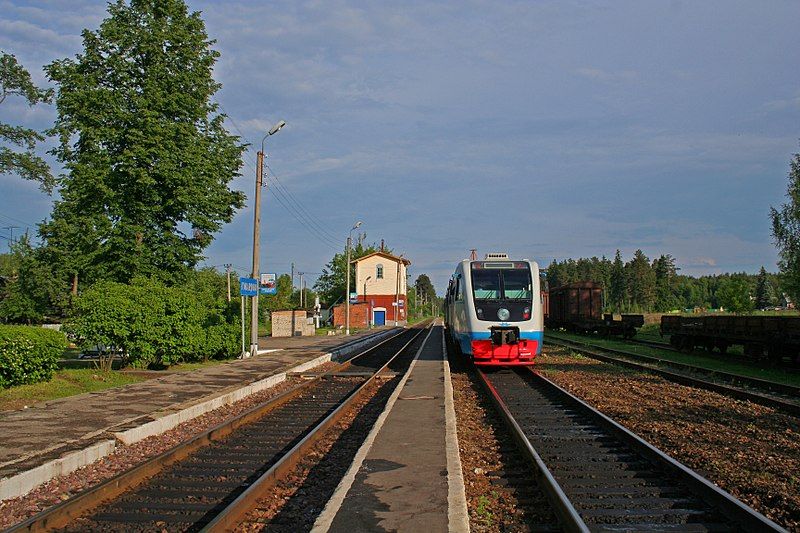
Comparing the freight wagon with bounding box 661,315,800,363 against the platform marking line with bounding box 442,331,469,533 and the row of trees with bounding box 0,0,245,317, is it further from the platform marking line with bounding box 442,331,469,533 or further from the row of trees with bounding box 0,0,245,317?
the row of trees with bounding box 0,0,245,317

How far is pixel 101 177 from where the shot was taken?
20031 mm

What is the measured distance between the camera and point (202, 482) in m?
7.16

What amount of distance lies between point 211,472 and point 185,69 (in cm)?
1848

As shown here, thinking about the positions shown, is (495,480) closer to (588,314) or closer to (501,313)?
(501,313)

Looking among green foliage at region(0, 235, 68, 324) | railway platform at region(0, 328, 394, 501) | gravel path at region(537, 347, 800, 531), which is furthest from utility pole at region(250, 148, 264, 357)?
green foliage at region(0, 235, 68, 324)

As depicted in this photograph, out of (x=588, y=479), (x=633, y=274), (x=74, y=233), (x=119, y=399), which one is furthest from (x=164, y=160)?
(x=633, y=274)

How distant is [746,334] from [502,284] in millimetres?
8764

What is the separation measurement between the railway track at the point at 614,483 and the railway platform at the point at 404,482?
0.95m

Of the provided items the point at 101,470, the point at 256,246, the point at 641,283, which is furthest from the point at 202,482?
the point at 641,283

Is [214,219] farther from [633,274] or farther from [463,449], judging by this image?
[633,274]

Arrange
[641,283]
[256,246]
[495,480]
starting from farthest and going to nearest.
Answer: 1. [641,283]
2. [256,246]
3. [495,480]

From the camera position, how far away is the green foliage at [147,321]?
16.2 metres

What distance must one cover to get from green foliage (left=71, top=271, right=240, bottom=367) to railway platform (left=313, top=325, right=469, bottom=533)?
28.7 feet

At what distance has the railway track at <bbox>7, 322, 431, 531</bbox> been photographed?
574 centimetres
